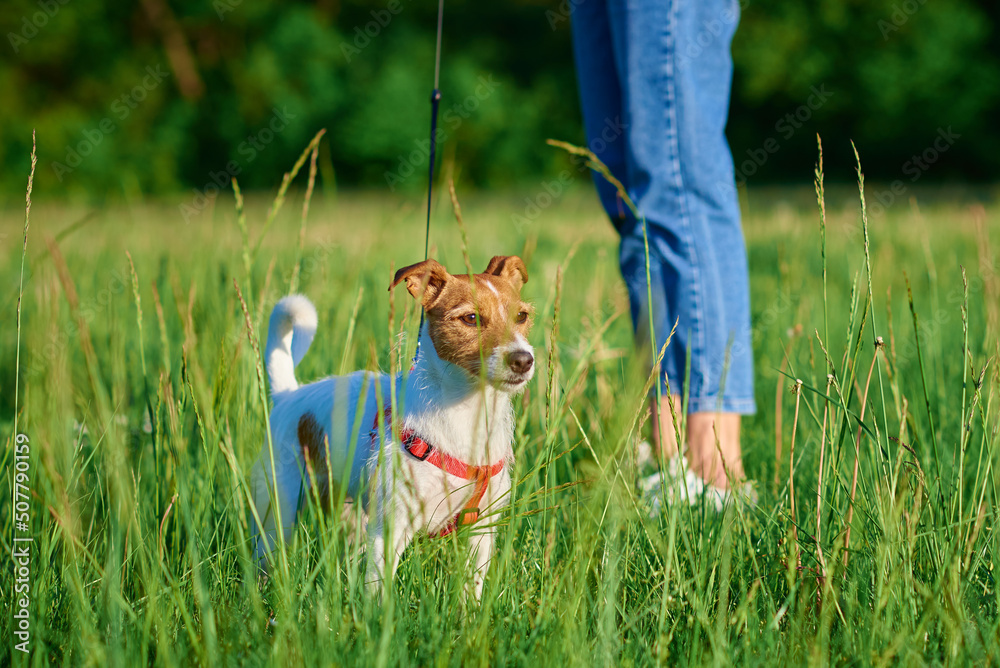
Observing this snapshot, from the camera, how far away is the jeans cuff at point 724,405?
207 cm

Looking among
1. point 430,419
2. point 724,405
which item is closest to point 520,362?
point 430,419

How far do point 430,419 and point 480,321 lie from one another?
10.2 inches

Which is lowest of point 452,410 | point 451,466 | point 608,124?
point 451,466

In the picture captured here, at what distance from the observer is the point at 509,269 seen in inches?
78.0

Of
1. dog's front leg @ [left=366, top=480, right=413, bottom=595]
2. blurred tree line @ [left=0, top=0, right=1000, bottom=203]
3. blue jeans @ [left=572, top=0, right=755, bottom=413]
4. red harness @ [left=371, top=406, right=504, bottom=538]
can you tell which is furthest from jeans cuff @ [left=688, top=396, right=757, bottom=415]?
blurred tree line @ [left=0, top=0, right=1000, bottom=203]

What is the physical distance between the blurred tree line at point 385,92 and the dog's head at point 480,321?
70.7 feet

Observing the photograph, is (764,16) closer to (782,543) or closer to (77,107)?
(77,107)

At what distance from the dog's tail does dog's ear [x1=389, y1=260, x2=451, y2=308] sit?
27 centimetres

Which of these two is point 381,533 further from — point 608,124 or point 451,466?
point 608,124

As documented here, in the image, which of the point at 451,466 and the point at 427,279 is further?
the point at 427,279

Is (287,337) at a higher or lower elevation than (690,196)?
lower

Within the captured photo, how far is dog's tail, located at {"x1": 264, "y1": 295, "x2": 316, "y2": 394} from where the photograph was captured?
1.84 metres

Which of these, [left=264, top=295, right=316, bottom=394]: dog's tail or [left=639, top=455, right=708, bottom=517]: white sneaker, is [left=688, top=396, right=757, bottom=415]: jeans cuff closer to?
[left=639, top=455, right=708, bottom=517]: white sneaker

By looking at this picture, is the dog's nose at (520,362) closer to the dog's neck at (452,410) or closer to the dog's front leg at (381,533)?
the dog's neck at (452,410)
